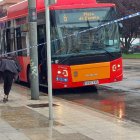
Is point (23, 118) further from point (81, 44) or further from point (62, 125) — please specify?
point (81, 44)

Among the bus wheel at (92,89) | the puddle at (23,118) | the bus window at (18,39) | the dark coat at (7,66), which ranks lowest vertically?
the bus wheel at (92,89)

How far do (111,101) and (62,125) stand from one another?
5.13 metres

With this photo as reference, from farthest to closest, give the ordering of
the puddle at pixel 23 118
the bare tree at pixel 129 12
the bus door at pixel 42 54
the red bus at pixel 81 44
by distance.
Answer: the bare tree at pixel 129 12 → the bus door at pixel 42 54 → the red bus at pixel 81 44 → the puddle at pixel 23 118

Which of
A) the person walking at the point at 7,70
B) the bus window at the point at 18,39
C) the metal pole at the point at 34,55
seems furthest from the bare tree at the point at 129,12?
the person walking at the point at 7,70

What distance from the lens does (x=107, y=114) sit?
12.0 m

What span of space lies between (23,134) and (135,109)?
16.0ft

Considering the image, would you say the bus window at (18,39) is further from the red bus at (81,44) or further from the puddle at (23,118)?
the puddle at (23,118)

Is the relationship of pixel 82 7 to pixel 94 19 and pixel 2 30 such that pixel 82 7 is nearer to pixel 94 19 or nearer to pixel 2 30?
pixel 94 19

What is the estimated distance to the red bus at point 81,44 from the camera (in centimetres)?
1669

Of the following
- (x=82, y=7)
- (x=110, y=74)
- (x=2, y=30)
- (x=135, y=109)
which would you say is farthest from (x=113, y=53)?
(x=2, y=30)

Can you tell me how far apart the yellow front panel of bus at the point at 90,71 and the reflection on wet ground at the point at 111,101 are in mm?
645

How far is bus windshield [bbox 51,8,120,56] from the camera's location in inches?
658

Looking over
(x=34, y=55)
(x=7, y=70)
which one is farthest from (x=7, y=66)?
(x=34, y=55)

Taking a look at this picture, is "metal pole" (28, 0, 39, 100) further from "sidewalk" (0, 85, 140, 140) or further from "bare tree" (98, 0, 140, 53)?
"bare tree" (98, 0, 140, 53)
